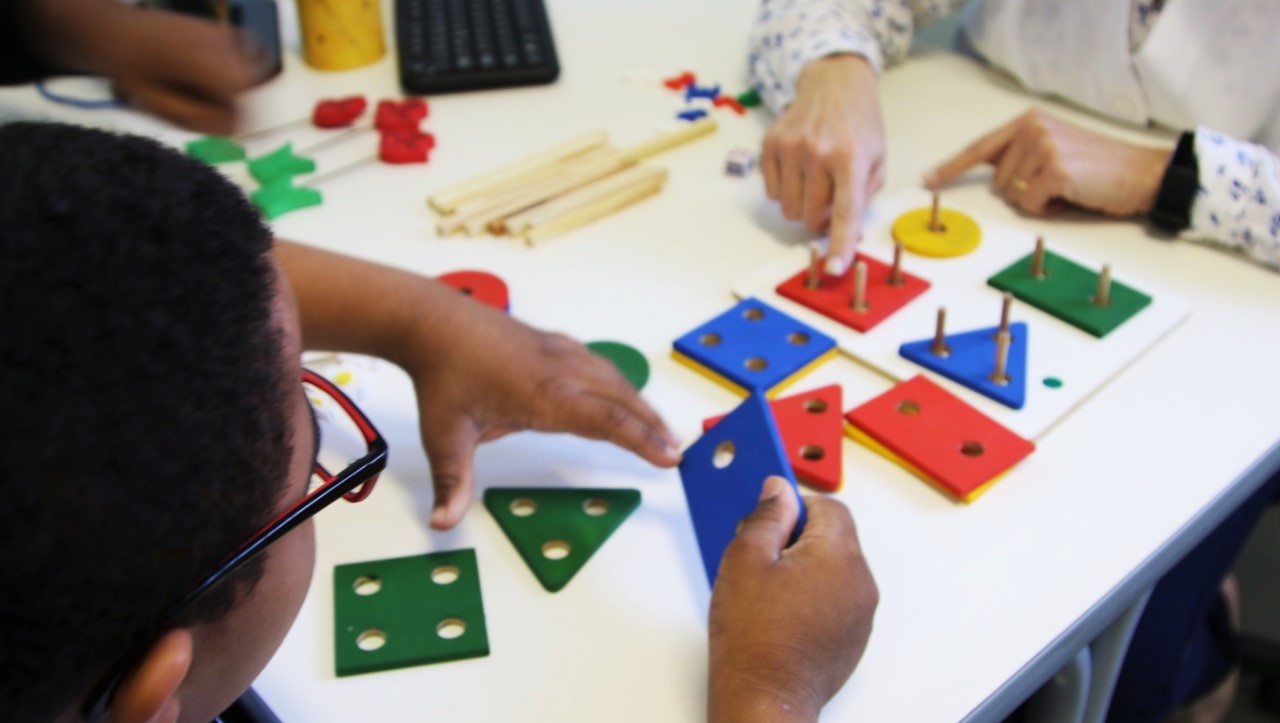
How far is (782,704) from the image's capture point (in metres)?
0.53

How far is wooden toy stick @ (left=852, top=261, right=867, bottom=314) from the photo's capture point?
85 cm

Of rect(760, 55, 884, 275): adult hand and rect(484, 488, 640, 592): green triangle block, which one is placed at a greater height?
rect(760, 55, 884, 275): adult hand

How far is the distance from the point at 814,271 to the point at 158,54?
0.52m

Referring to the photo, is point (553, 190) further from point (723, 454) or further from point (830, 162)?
point (723, 454)

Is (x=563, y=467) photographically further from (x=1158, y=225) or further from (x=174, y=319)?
(x=1158, y=225)

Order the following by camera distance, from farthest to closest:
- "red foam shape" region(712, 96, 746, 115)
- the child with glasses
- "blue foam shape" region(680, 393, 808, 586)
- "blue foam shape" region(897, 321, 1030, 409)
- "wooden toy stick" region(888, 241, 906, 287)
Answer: "red foam shape" region(712, 96, 746, 115) < "wooden toy stick" region(888, 241, 906, 287) < "blue foam shape" region(897, 321, 1030, 409) < "blue foam shape" region(680, 393, 808, 586) < the child with glasses

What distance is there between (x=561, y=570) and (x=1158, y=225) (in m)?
0.67

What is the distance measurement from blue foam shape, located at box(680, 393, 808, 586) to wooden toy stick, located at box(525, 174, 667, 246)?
346 millimetres

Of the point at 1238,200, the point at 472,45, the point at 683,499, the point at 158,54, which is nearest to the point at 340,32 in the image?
the point at 472,45

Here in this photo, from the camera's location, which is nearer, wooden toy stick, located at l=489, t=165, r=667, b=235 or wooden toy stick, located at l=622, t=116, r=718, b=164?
wooden toy stick, located at l=489, t=165, r=667, b=235

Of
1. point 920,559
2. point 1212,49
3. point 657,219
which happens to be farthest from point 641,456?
point 1212,49

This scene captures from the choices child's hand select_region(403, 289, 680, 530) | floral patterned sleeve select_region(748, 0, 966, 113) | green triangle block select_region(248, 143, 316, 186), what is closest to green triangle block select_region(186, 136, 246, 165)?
green triangle block select_region(248, 143, 316, 186)

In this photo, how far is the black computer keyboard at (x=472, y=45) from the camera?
1.25 metres

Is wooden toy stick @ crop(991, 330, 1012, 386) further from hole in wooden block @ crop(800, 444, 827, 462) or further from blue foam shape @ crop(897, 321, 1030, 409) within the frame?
hole in wooden block @ crop(800, 444, 827, 462)
